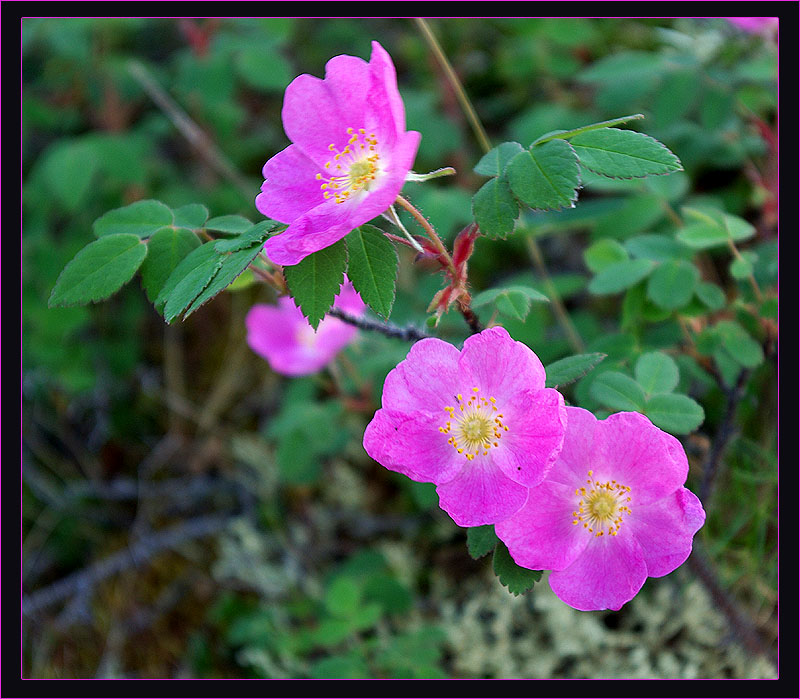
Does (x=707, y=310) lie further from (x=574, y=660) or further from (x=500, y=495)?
(x=574, y=660)

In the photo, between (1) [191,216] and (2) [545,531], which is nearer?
(2) [545,531]

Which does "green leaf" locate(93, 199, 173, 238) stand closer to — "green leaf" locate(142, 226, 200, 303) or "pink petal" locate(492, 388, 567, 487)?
"green leaf" locate(142, 226, 200, 303)

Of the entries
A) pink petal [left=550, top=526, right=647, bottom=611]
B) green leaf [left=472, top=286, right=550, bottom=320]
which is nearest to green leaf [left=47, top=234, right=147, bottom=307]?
green leaf [left=472, top=286, right=550, bottom=320]

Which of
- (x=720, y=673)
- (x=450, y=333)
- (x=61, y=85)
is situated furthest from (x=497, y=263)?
(x=61, y=85)

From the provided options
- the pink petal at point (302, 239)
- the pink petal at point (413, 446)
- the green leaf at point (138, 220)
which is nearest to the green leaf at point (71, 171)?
the green leaf at point (138, 220)

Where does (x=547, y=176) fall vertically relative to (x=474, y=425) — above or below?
above

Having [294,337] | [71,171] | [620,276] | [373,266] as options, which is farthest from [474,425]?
[71,171]

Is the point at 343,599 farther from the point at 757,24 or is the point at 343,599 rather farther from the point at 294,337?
the point at 757,24

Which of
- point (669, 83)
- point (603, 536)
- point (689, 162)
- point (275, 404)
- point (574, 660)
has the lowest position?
point (574, 660)
